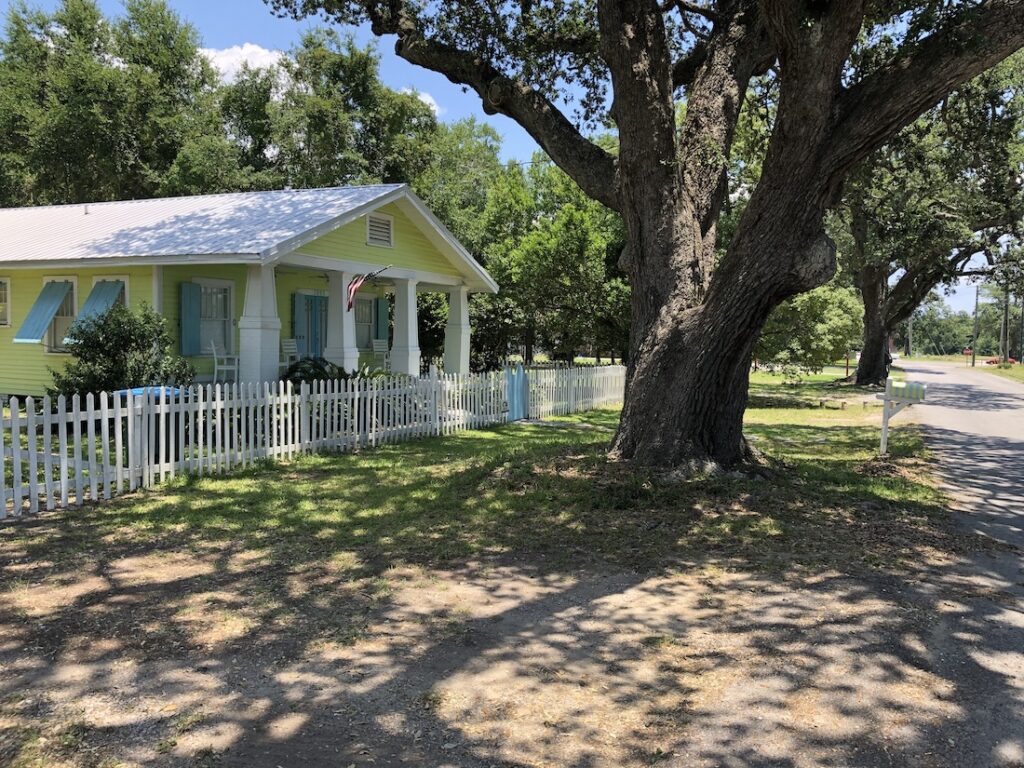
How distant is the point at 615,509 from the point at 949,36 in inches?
203

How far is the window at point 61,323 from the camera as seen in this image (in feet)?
51.3

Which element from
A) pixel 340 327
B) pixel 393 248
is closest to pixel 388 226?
pixel 393 248

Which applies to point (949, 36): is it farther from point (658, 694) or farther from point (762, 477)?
point (658, 694)

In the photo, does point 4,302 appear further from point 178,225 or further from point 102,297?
point 178,225

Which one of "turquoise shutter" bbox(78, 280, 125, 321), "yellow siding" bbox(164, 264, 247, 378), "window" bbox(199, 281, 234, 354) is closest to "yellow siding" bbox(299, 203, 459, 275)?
"yellow siding" bbox(164, 264, 247, 378)

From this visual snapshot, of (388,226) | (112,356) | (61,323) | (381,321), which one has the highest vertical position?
(388,226)

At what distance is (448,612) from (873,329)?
1329 inches

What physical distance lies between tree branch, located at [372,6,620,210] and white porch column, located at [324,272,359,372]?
591 cm

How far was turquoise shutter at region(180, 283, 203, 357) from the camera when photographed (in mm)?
14711

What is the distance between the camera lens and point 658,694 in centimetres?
387

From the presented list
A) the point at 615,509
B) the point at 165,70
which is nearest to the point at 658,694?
the point at 615,509

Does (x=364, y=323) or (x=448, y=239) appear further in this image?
(x=364, y=323)

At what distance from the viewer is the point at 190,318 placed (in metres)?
14.9

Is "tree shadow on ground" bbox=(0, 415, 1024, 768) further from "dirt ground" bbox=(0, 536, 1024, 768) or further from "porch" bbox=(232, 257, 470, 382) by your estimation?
"porch" bbox=(232, 257, 470, 382)
